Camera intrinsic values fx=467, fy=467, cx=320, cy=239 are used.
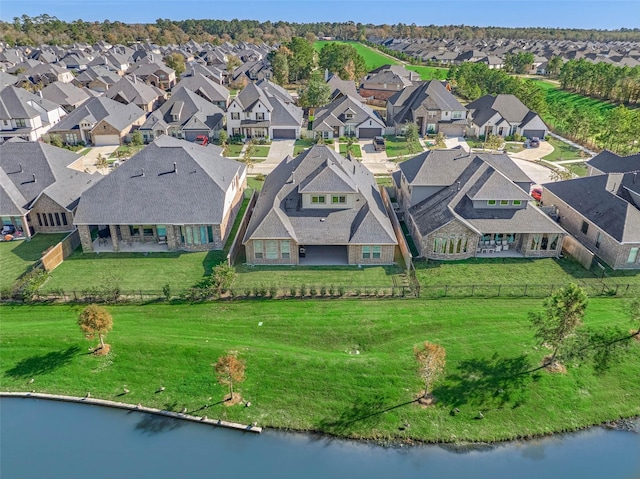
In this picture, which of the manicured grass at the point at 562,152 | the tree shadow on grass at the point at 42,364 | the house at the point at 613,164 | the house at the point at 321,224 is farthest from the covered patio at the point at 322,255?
the manicured grass at the point at 562,152

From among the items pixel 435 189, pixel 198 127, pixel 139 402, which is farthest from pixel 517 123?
pixel 139 402

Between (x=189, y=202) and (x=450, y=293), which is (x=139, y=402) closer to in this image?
(x=189, y=202)

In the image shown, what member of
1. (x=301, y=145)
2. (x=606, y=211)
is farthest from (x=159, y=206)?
(x=301, y=145)

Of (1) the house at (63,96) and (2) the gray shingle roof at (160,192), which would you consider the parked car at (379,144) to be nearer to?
(2) the gray shingle roof at (160,192)

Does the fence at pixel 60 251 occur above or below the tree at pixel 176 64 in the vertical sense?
below

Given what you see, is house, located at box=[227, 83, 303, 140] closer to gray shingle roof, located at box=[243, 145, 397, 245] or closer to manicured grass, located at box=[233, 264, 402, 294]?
gray shingle roof, located at box=[243, 145, 397, 245]

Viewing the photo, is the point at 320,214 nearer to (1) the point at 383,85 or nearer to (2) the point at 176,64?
(1) the point at 383,85
